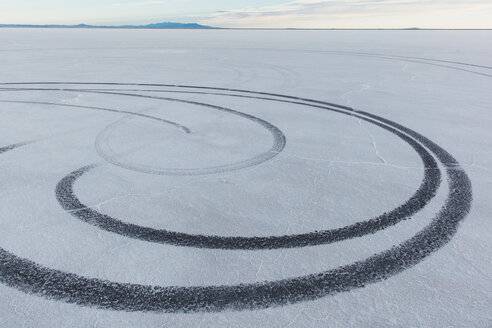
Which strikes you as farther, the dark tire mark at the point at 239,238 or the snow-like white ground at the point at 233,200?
the dark tire mark at the point at 239,238

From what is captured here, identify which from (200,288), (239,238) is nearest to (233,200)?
(239,238)

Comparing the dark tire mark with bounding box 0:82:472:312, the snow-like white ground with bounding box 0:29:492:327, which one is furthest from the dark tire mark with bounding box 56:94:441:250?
the dark tire mark with bounding box 0:82:472:312

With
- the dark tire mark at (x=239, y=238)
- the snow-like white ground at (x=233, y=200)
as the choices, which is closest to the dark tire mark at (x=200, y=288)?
the snow-like white ground at (x=233, y=200)

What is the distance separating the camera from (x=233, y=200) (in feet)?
11.3

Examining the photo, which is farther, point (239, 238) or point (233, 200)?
point (233, 200)

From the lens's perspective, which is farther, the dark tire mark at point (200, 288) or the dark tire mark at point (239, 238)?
the dark tire mark at point (239, 238)

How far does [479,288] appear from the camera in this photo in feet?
7.64

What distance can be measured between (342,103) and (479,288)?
5433 millimetres

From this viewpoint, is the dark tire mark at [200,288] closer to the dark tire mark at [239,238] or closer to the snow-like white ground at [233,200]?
the snow-like white ground at [233,200]

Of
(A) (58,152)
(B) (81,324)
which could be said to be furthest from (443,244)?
(A) (58,152)

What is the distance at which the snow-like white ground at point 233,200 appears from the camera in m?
2.16

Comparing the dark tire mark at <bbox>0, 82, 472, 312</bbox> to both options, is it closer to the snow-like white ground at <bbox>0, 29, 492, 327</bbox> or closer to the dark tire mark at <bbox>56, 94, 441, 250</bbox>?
the snow-like white ground at <bbox>0, 29, 492, 327</bbox>

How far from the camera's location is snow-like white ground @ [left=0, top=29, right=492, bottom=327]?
216 cm

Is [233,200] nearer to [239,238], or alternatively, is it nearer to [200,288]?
[239,238]
